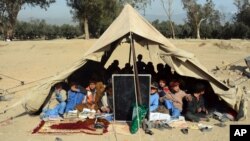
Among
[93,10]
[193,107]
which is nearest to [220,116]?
[193,107]

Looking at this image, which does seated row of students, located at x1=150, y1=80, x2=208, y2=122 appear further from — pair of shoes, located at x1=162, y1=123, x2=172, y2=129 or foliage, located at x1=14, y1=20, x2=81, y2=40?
foliage, located at x1=14, y1=20, x2=81, y2=40

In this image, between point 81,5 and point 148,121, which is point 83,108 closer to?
point 148,121

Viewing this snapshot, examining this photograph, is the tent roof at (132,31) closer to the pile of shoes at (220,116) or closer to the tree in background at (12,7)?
the pile of shoes at (220,116)

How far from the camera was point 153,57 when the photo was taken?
8.12 metres

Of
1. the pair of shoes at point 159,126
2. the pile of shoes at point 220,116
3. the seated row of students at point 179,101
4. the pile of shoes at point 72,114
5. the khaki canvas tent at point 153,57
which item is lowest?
the pair of shoes at point 159,126

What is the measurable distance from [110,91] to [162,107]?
1.14 m

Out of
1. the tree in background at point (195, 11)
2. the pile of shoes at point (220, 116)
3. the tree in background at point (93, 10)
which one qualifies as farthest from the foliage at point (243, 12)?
the pile of shoes at point (220, 116)

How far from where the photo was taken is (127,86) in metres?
7.86

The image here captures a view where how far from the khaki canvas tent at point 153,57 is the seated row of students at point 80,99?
291 mm

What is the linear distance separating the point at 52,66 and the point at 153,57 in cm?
997

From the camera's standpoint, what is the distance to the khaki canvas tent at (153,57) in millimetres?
7809

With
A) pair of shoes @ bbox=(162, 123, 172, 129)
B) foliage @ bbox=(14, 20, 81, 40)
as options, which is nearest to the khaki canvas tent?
pair of shoes @ bbox=(162, 123, 172, 129)

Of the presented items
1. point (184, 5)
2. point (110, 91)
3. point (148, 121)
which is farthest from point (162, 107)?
point (184, 5)

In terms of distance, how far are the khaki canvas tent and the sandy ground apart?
44 centimetres
